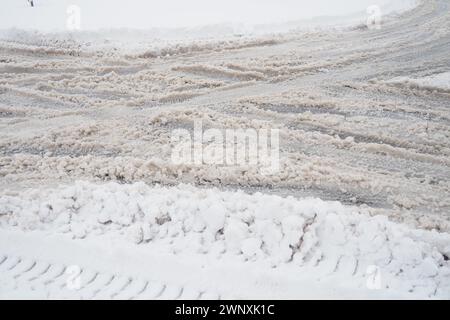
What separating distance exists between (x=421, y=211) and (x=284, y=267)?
1.81 metres

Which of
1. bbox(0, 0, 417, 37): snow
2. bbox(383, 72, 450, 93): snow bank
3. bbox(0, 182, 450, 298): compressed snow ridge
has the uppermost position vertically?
bbox(0, 0, 417, 37): snow

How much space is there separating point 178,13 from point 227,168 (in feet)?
29.6

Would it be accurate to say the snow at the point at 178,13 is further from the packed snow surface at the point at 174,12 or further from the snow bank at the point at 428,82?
the snow bank at the point at 428,82

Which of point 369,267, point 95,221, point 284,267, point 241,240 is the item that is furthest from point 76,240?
point 369,267

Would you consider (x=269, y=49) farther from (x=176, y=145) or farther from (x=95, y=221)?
(x=95, y=221)

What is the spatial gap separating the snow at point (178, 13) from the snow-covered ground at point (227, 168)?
87cm

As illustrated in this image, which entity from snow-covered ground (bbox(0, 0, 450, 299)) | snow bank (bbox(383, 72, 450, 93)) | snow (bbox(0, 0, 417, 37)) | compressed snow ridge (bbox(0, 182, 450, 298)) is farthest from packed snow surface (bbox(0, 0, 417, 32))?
compressed snow ridge (bbox(0, 182, 450, 298))

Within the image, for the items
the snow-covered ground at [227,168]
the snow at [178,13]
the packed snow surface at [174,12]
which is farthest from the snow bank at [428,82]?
the packed snow surface at [174,12]

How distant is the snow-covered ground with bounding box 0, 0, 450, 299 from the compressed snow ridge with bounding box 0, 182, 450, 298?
0.01 metres

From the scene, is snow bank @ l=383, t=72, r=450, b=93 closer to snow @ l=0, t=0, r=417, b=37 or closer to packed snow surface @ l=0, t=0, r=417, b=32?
snow @ l=0, t=0, r=417, b=37

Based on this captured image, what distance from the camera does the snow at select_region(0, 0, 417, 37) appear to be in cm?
1158

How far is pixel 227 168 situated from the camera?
5.35m
